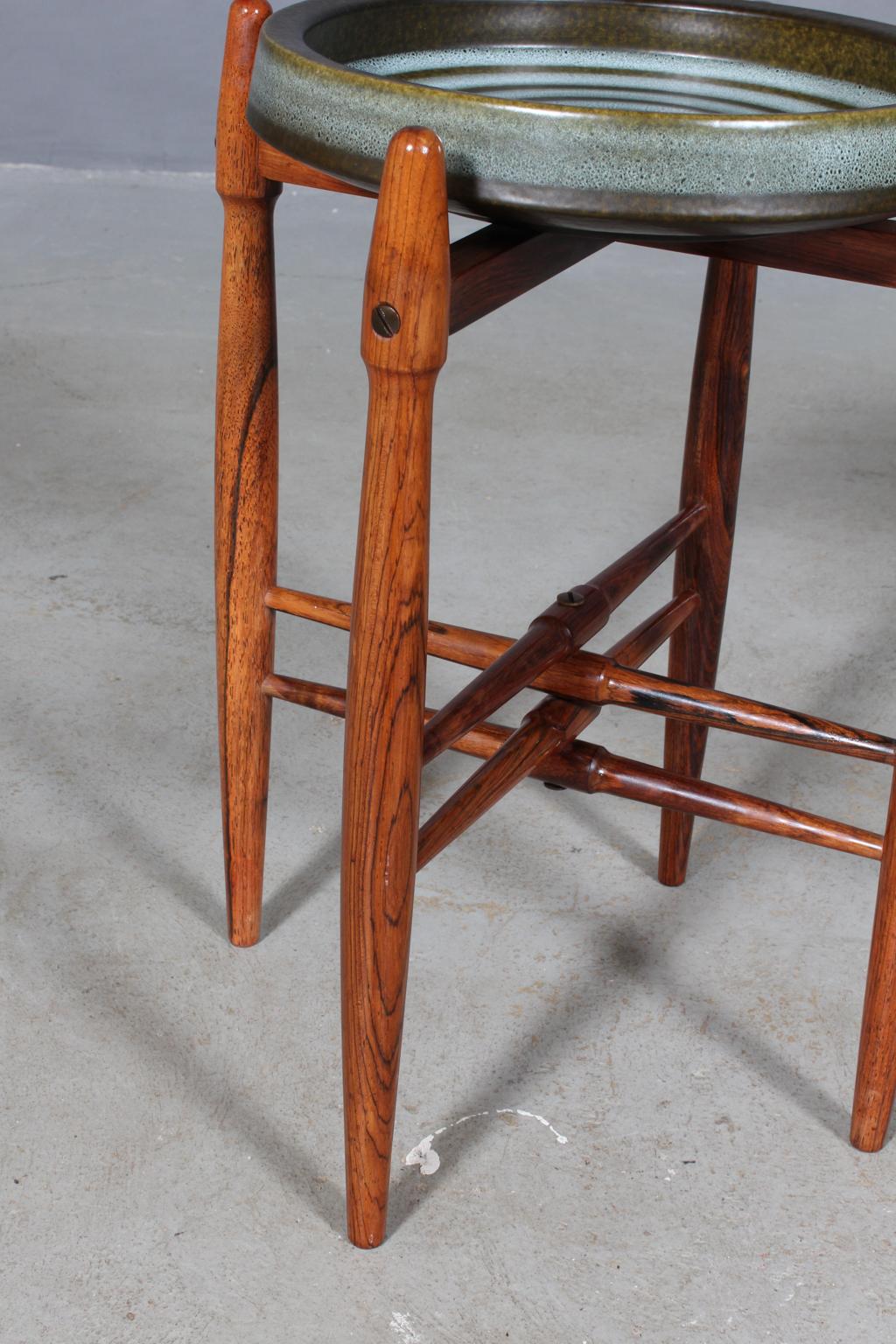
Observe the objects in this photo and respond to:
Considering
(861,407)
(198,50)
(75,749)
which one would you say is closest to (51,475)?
(75,749)

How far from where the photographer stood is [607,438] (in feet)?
7.97

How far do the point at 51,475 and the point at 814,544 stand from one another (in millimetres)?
1068

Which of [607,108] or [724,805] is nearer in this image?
[607,108]

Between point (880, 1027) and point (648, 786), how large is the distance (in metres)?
0.23

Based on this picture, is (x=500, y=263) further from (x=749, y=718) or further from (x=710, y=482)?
(x=710, y=482)

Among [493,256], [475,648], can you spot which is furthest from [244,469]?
[493,256]

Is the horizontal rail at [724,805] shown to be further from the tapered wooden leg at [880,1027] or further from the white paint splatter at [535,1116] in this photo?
the white paint splatter at [535,1116]

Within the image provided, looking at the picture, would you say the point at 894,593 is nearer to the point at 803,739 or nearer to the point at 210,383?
the point at 803,739

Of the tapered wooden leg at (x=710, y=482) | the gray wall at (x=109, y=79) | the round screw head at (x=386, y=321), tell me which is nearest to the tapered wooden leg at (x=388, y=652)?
the round screw head at (x=386, y=321)

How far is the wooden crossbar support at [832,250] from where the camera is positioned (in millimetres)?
942

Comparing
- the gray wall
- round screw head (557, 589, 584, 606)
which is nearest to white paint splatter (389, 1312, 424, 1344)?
round screw head (557, 589, 584, 606)

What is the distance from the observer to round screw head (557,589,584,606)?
117cm

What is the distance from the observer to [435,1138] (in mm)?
1122

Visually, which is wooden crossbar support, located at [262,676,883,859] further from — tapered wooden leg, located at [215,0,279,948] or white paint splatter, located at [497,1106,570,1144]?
white paint splatter, located at [497,1106,570,1144]
